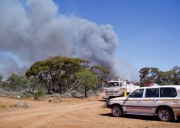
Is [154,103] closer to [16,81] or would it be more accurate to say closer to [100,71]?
[100,71]

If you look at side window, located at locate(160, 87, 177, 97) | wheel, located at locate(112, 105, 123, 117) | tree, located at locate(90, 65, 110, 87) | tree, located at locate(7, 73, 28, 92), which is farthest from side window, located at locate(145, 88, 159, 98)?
tree, located at locate(7, 73, 28, 92)

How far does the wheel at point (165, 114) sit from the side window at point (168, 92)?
2.16 ft

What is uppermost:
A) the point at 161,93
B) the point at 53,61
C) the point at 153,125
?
the point at 53,61

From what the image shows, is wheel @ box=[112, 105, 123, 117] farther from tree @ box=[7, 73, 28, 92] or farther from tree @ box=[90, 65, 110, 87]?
tree @ box=[7, 73, 28, 92]

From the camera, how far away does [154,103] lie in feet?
42.6

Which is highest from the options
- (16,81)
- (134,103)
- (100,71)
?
(100,71)

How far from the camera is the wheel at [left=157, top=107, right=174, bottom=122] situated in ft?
41.0

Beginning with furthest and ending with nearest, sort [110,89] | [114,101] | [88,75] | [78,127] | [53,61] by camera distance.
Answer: [53,61] → [88,75] → [110,89] → [114,101] → [78,127]

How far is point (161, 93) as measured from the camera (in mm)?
12969

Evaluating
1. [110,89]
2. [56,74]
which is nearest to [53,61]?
[56,74]

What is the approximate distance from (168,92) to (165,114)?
1.04 meters

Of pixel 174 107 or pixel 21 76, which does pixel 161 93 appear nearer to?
pixel 174 107

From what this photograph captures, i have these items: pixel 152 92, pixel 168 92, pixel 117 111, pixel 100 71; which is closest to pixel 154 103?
pixel 152 92

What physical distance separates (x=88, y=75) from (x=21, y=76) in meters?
35.9
